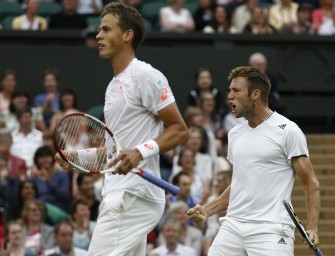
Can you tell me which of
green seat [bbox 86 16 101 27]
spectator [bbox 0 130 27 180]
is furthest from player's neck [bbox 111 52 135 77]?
green seat [bbox 86 16 101 27]

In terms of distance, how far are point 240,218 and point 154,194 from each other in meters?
0.67

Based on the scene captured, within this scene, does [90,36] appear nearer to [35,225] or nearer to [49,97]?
[49,97]

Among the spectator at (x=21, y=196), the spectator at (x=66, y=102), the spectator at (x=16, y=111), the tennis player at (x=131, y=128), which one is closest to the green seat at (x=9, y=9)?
the spectator at (x=16, y=111)

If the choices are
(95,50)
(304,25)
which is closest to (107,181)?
(95,50)

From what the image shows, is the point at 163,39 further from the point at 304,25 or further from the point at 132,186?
the point at 132,186

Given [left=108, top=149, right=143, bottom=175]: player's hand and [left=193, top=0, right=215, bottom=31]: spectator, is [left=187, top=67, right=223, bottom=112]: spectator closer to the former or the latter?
[left=193, top=0, right=215, bottom=31]: spectator

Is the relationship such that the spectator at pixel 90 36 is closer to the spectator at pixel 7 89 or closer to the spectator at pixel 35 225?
the spectator at pixel 7 89

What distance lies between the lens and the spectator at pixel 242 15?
18902 millimetres

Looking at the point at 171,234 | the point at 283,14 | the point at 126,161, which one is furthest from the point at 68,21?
the point at 126,161

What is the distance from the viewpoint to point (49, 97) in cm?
1686

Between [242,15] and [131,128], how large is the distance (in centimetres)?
993

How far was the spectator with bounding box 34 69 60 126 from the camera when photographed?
54.6 feet

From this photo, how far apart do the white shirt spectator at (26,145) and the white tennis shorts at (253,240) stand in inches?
268

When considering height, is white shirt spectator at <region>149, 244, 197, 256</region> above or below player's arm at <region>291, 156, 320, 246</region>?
below
